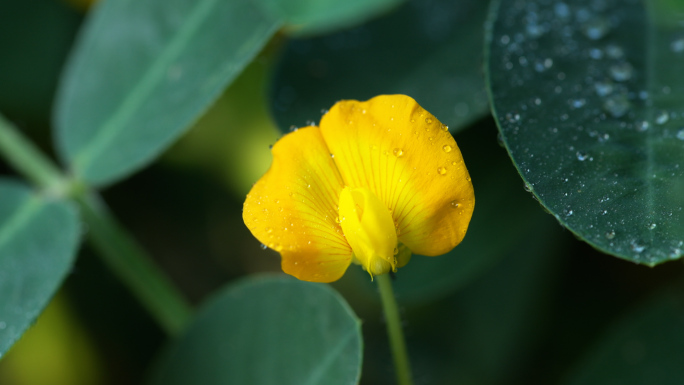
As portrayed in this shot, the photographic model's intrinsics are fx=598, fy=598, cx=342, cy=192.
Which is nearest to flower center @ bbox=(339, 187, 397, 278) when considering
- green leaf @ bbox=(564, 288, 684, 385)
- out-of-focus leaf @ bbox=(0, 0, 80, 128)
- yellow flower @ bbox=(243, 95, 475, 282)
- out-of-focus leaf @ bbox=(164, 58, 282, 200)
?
yellow flower @ bbox=(243, 95, 475, 282)

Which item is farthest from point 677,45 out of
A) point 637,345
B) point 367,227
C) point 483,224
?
point 367,227

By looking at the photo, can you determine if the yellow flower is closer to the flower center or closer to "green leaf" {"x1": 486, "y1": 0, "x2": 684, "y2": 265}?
the flower center

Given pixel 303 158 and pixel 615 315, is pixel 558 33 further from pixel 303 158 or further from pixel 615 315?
pixel 615 315

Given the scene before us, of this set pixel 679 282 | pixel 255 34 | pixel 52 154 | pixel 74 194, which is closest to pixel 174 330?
pixel 74 194

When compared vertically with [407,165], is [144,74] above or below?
above

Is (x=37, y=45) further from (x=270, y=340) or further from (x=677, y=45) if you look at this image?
(x=677, y=45)

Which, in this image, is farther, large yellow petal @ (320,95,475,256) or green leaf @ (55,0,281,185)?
green leaf @ (55,0,281,185)

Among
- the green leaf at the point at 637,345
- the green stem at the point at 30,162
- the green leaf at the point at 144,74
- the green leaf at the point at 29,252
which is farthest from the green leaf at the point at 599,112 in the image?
the green stem at the point at 30,162
